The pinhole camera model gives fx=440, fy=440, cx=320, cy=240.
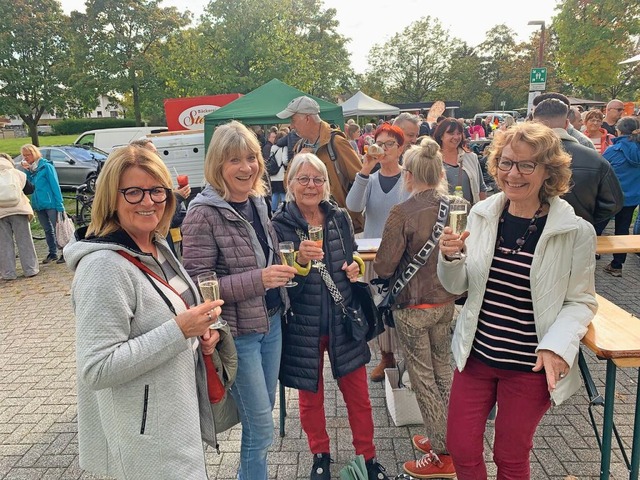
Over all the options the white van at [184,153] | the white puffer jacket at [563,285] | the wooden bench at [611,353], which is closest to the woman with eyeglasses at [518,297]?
the white puffer jacket at [563,285]

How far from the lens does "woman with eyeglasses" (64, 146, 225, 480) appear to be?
1.49 meters

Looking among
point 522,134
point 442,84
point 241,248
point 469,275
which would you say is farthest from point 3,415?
point 442,84

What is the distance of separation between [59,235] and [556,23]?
2321cm

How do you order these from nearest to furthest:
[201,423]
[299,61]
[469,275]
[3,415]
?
[201,423], [469,275], [3,415], [299,61]

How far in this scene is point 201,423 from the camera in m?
1.93

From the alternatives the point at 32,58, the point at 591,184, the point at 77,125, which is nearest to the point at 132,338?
the point at 591,184

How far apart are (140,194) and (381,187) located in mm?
2341

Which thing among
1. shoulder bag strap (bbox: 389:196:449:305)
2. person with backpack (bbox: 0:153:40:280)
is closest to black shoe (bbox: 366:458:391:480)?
shoulder bag strap (bbox: 389:196:449:305)

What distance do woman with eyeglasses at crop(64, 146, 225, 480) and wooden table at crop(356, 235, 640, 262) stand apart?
6.03ft

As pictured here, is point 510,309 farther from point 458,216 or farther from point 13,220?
point 13,220

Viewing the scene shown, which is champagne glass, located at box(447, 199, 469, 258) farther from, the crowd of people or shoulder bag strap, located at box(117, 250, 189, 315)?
shoulder bag strap, located at box(117, 250, 189, 315)

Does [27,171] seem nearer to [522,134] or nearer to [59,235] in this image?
[59,235]

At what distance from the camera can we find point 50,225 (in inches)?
316

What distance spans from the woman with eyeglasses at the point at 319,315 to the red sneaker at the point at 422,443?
1.43 ft
